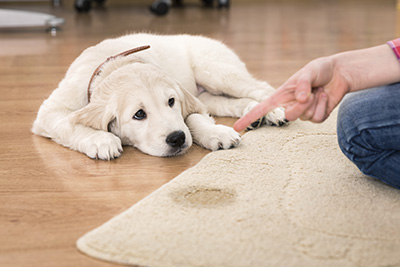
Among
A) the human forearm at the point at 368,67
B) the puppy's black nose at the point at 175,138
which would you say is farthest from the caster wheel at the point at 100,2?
the human forearm at the point at 368,67

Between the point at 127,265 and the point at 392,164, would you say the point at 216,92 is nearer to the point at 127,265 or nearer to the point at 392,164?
the point at 392,164

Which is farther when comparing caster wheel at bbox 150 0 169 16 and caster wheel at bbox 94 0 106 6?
caster wheel at bbox 94 0 106 6

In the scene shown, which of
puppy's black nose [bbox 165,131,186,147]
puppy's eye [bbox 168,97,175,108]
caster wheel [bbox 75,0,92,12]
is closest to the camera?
puppy's black nose [bbox 165,131,186,147]

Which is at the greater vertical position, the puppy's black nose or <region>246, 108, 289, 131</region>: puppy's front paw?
the puppy's black nose

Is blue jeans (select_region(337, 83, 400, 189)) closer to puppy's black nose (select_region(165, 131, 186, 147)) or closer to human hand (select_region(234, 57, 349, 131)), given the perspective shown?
human hand (select_region(234, 57, 349, 131))

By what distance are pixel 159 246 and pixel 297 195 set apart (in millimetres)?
444

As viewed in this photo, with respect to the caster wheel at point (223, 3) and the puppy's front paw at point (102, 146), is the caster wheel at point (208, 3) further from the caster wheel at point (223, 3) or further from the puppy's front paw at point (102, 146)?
the puppy's front paw at point (102, 146)

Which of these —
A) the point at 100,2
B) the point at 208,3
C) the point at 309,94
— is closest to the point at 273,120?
the point at 309,94

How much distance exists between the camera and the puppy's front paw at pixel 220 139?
187cm

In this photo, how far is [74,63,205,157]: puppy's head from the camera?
182 cm

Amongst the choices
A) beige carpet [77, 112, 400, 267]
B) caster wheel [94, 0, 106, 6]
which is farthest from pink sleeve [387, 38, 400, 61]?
caster wheel [94, 0, 106, 6]

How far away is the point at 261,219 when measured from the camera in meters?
1.35

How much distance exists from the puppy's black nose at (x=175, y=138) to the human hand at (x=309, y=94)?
506mm

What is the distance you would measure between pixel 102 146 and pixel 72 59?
1643mm
